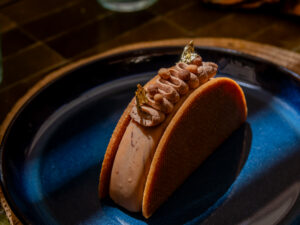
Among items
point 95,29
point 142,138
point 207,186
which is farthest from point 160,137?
point 95,29

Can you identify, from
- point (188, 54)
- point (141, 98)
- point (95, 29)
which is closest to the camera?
point (141, 98)

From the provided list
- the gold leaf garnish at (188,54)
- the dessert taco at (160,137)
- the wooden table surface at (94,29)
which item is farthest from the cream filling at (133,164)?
the wooden table surface at (94,29)

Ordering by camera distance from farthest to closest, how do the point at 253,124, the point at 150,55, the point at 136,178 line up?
the point at 150,55 → the point at 253,124 → the point at 136,178

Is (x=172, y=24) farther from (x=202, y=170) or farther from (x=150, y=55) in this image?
(x=202, y=170)

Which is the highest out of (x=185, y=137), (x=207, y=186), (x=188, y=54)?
(x=188, y=54)

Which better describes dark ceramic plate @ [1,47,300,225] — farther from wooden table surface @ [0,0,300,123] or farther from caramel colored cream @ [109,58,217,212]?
wooden table surface @ [0,0,300,123]

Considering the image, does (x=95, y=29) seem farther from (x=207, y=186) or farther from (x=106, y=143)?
(x=207, y=186)

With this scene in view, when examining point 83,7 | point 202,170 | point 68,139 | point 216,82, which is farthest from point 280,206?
point 83,7
